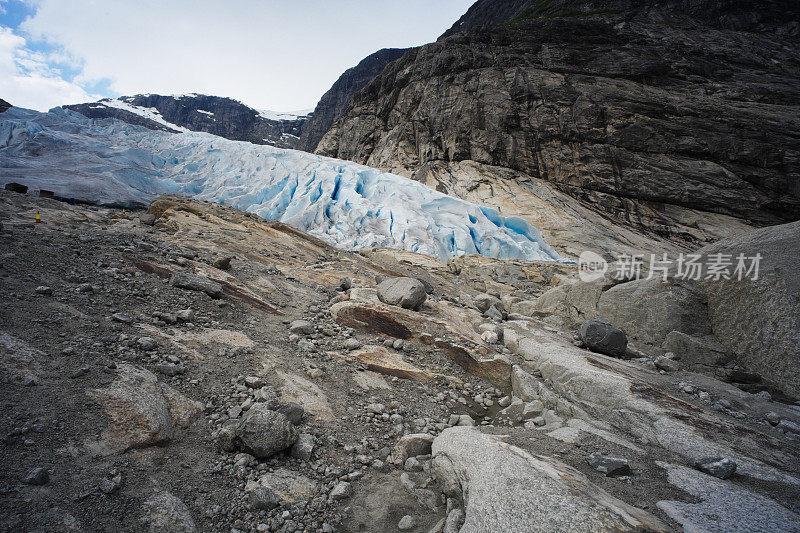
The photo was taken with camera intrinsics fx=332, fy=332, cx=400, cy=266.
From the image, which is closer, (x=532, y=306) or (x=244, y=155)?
(x=532, y=306)

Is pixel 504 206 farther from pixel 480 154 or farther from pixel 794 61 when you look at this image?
pixel 794 61

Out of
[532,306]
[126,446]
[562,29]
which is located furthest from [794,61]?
[126,446]

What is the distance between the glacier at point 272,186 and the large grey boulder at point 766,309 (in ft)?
37.5

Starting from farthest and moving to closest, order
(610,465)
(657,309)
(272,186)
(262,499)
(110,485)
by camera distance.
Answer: (272,186), (657,309), (610,465), (262,499), (110,485)

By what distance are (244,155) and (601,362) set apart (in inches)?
1050

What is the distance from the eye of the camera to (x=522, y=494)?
2.09 metres

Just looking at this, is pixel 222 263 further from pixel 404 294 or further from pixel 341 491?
pixel 341 491

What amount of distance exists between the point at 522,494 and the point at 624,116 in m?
36.4

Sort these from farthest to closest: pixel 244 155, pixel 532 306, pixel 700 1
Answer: pixel 700 1
pixel 244 155
pixel 532 306

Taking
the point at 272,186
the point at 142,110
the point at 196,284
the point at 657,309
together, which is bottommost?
the point at 196,284

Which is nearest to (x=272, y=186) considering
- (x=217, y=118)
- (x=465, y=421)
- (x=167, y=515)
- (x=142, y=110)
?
(x=465, y=421)

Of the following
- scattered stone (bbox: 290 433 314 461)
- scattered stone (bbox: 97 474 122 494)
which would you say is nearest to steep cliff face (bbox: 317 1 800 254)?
scattered stone (bbox: 290 433 314 461)

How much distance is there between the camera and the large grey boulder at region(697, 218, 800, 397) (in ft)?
16.4

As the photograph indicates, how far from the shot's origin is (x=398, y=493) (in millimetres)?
2756
